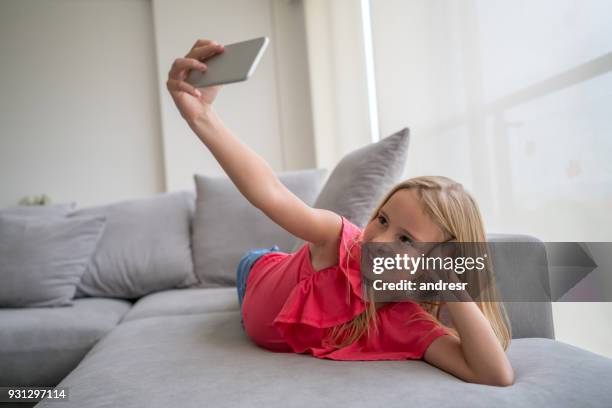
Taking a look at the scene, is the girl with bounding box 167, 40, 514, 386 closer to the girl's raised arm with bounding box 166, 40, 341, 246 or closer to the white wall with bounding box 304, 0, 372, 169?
the girl's raised arm with bounding box 166, 40, 341, 246

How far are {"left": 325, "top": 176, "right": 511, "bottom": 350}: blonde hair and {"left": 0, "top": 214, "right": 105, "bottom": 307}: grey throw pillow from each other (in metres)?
1.39

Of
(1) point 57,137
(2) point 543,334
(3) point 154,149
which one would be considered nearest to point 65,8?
(1) point 57,137

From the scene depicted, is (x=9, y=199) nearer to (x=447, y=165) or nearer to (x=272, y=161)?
(x=272, y=161)

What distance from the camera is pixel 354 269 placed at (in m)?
0.99

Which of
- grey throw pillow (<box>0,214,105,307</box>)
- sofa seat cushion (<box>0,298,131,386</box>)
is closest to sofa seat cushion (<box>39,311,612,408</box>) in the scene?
sofa seat cushion (<box>0,298,131,386</box>)

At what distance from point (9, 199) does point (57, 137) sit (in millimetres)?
635

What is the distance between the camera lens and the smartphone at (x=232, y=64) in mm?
842

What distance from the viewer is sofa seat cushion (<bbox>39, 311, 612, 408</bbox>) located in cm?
75

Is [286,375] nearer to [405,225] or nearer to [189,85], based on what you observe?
[405,225]

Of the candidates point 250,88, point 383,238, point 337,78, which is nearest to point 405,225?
point 383,238

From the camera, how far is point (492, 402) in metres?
0.74

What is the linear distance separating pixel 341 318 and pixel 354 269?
0.10 meters

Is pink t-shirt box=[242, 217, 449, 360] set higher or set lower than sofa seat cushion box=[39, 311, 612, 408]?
higher

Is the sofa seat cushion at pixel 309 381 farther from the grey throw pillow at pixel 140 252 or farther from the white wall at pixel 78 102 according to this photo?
the white wall at pixel 78 102
